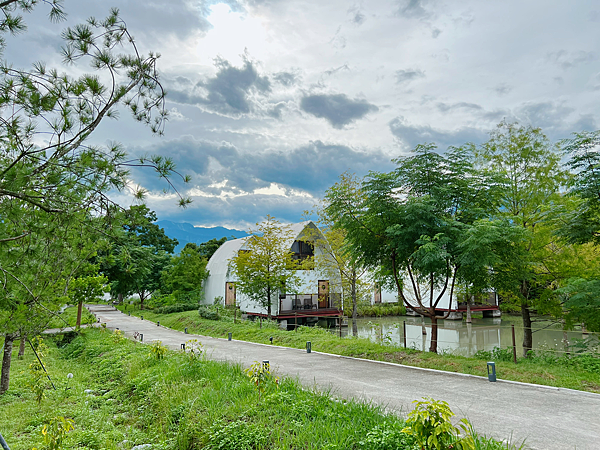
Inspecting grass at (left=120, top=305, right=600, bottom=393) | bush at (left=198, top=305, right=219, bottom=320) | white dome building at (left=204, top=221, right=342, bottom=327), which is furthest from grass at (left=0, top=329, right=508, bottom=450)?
bush at (left=198, top=305, right=219, bottom=320)

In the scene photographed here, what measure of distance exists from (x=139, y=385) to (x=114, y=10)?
7.42m

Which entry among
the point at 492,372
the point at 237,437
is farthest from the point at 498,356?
the point at 237,437

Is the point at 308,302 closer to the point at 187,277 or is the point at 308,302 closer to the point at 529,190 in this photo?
the point at 187,277

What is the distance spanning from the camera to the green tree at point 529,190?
1260cm

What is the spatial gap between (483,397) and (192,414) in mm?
5332

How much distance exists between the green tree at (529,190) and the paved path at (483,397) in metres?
5.46

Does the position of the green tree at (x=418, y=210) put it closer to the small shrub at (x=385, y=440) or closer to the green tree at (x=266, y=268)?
the small shrub at (x=385, y=440)

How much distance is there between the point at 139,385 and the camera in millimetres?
8344

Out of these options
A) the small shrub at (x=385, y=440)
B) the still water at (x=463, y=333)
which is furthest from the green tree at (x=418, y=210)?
the still water at (x=463, y=333)

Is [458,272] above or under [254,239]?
under

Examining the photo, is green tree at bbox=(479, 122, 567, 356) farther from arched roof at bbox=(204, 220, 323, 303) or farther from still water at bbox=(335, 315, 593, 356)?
arched roof at bbox=(204, 220, 323, 303)

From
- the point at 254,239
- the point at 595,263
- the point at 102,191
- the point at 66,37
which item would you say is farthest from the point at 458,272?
the point at 254,239

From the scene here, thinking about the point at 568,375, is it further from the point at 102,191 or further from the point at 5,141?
the point at 5,141

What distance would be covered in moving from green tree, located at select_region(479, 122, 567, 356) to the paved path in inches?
215
